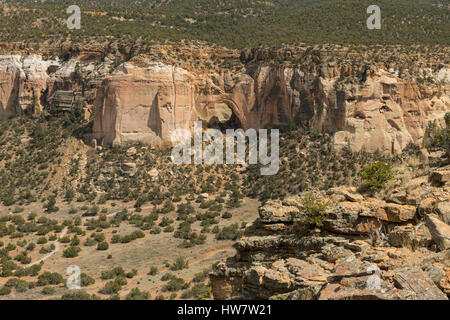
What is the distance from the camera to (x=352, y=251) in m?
9.16

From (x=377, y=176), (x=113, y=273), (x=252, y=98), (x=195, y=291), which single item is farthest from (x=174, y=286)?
(x=252, y=98)

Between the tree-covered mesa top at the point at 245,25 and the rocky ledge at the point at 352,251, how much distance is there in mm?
37341

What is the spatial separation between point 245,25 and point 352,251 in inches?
2148

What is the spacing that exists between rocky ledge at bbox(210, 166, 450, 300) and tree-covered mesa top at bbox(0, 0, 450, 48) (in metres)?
37.3

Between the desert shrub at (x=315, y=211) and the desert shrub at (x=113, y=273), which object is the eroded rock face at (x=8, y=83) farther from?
the desert shrub at (x=315, y=211)

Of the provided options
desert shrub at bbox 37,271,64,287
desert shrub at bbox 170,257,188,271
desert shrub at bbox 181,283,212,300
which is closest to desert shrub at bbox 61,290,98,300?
desert shrub at bbox 37,271,64,287

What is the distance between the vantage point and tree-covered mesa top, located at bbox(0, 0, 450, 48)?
4778 cm

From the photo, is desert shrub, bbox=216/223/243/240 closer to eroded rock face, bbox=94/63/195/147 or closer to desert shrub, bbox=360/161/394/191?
eroded rock face, bbox=94/63/195/147

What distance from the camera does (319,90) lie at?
39.8 meters

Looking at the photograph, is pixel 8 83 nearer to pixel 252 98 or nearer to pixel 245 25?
pixel 252 98

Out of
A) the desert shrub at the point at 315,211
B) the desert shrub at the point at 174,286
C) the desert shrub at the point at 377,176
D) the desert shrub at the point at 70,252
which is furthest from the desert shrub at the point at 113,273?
the desert shrub at the point at 315,211

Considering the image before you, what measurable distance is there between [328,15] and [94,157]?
36095 millimetres

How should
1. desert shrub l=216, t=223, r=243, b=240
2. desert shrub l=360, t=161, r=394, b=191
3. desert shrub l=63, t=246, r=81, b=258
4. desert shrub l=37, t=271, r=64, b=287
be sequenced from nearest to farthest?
1. desert shrub l=360, t=161, r=394, b=191
2. desert shrub l=37, t=271, r=64, b=287
3. desert shrub l=63, t=246, r=81, b=258
4. desert shrub l=216, t=223, r=243, b=240
